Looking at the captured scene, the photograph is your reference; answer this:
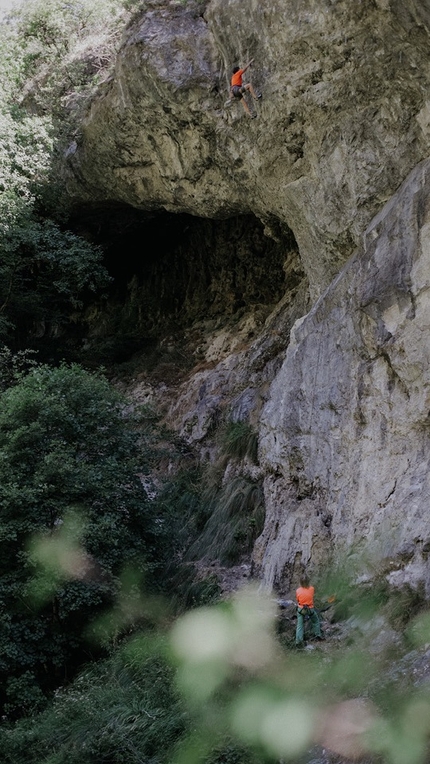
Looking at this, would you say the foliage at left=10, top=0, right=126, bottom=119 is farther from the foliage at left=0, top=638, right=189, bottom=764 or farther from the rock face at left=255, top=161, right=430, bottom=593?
the foliage at left=0, top=638, right=189, bottom=764

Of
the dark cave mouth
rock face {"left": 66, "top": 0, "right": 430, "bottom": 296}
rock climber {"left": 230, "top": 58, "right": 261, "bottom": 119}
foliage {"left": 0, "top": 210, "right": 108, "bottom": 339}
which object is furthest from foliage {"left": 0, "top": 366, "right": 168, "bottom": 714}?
the dark cave mouth

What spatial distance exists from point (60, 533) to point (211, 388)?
641cm

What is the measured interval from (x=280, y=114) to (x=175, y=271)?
9056mm

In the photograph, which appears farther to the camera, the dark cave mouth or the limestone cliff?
the dark cave mouth

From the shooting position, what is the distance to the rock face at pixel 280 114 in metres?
9.97

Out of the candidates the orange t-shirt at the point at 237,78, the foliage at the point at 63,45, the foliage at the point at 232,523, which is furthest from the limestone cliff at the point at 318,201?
the foliage at the point at 63,45

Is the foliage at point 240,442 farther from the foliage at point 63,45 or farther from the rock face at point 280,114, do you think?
the foliage at point 63,45

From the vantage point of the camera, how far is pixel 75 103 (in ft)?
54.5

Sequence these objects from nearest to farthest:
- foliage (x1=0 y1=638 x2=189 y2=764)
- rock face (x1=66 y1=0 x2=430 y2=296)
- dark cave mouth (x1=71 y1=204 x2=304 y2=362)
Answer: foliage (x1=0 y1=638 x2=189 y2=764) < rock face (x1=66 y1=0 x2=430 y2=296) < dark cave mouth (x1=71 y1=204 x2=304 y2=362)

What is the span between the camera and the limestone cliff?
361 inches

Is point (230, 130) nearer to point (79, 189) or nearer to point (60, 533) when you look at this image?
point (79, 189)

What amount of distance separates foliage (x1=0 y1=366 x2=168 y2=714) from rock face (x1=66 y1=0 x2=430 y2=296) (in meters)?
4.41

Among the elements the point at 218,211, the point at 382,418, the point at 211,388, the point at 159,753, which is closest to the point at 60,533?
the point at 159,753

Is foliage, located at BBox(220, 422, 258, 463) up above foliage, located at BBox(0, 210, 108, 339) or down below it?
below
